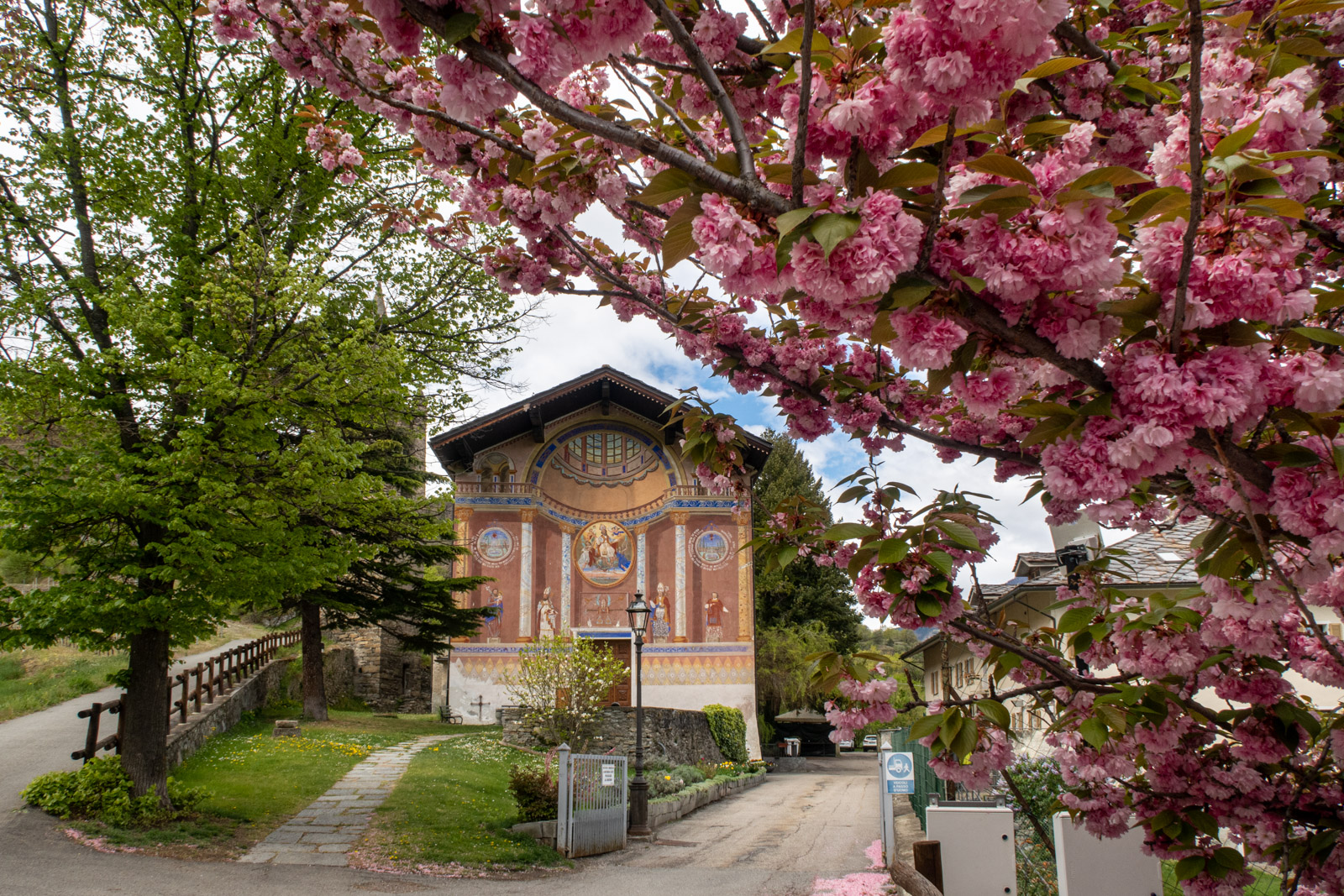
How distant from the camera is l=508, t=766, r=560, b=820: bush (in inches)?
414

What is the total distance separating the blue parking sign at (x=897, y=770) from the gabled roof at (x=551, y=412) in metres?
12.7

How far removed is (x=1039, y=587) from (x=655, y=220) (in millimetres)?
9371

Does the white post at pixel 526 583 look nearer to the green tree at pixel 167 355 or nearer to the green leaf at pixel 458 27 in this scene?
the green tree at pixel 167 355

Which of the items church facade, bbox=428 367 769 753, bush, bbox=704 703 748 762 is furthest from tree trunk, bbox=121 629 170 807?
bush, bbox=704 703 748 762

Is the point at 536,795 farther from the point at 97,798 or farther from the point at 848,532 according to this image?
the point at 848,532

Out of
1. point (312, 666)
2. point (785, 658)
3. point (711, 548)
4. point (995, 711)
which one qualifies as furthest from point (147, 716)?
point (785, 658)

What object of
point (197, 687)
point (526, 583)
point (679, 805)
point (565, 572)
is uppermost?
point (565, 572)

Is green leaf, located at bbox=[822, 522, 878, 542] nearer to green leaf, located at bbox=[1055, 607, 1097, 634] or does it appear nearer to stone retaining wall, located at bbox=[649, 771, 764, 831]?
green leaf, located at bbox=[1055, 607, 1097, 634]

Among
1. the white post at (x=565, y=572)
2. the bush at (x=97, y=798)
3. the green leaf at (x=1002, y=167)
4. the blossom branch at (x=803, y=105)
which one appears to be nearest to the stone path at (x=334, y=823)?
the bush at (x=97, y=798)

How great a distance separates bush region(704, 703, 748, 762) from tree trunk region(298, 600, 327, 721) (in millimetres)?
8954

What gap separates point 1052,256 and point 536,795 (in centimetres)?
1054

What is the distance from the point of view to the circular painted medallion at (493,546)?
21.7 m

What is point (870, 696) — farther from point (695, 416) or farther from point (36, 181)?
point (36, 181)

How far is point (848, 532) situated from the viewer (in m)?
2.39
